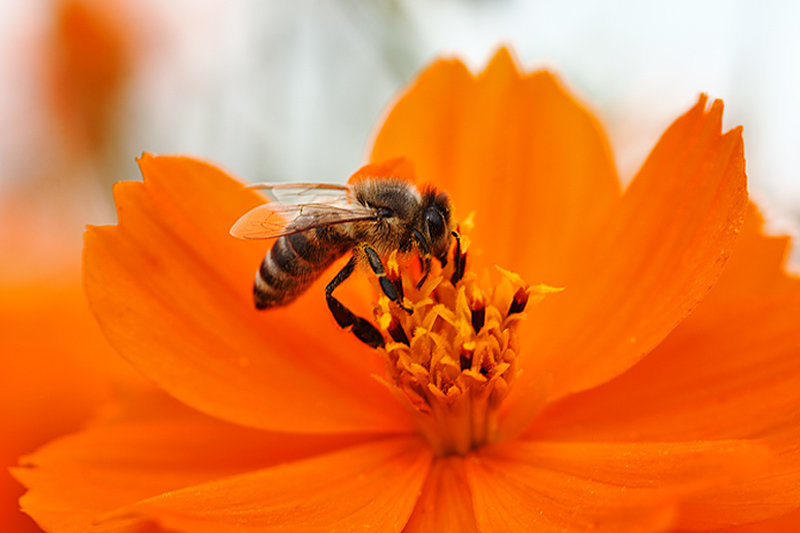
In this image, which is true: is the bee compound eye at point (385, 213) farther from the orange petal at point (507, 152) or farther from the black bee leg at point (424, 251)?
the orange petal at point (507, 152)

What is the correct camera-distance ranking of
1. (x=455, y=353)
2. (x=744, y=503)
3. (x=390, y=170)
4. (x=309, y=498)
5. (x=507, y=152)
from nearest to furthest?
1. (x=744, y=503)
2. (x=309, y=498)
3. (x=455, y=353)
4. (x=390, y=170)
5. (x=507, y=152)

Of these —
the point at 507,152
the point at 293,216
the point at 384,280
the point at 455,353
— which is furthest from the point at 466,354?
the point at 507,152

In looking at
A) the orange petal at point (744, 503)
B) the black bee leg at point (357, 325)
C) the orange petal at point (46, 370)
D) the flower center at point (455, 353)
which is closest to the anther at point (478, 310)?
the flower center at point (455, 353)

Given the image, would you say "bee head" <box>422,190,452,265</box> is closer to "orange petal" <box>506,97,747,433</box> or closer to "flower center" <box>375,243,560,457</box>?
"flower center" <box>375,243,560,457</box>

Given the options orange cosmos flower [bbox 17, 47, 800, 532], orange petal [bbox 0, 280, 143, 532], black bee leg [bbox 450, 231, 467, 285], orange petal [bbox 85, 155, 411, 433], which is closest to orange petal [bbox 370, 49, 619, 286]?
orange cosmos flower [bbox 17, 47, 800, 532]

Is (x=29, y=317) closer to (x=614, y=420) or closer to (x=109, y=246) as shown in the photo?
(x=109, y=246)

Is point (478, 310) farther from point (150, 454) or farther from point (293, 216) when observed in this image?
point (150, 454)
